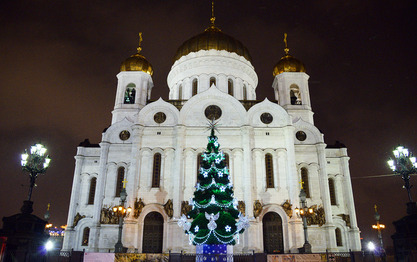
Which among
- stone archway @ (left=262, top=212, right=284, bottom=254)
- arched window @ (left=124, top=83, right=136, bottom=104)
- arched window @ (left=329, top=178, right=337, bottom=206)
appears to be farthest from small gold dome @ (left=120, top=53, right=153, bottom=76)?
arched window @ (left=329, top=178, right=337, bottom=206)

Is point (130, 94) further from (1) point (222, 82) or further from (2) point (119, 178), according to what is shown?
(1) point (222, 82)

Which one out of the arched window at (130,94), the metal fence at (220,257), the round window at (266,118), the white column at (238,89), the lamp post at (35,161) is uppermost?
the white column at (238,89)

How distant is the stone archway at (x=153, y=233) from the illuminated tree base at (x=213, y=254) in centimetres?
599

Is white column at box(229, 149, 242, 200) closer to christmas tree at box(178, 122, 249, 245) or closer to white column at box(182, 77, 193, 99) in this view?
christmas tree at box(178, 122, 249, 245)

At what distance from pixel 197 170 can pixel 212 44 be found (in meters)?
13.3

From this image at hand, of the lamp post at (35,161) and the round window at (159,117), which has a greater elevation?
the round window at (159,117)

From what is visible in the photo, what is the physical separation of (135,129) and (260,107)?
9.74 m

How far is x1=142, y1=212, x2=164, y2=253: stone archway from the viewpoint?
71.5 feet

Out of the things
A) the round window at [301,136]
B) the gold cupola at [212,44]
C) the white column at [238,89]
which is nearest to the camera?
the round window at [301,136]

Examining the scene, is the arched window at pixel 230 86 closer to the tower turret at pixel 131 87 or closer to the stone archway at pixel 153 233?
the tower turret at pixel 131 87

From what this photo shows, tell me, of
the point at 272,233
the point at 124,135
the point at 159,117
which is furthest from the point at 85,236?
the point at 272,233

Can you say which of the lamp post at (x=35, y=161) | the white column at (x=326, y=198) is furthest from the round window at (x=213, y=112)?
the lamp post at (x=35, y=161)

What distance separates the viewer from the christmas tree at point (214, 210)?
51.9 feet

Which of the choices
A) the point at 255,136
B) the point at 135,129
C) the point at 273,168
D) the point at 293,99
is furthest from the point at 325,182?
the point at 135,129
